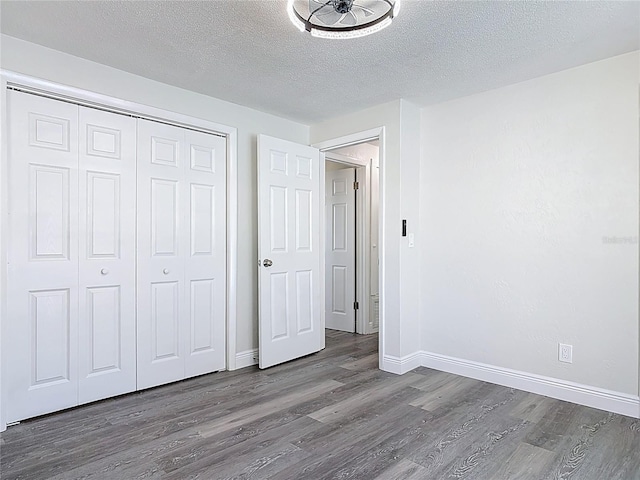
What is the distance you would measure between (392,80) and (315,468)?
2608mm

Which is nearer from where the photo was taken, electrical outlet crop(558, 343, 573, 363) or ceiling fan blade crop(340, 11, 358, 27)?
ceiling fan blade crop(340, 11, 358, 27)

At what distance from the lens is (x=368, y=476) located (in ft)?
6.26

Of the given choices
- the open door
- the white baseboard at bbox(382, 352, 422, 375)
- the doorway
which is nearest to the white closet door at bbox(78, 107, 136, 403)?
the open door

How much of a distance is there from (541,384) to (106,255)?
3.26 m

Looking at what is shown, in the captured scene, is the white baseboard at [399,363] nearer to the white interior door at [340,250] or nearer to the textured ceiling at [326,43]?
the white interior door at [340,250]


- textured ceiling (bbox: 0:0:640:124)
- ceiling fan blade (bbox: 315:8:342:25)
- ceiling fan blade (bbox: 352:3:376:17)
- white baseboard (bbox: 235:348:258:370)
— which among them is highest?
textured ceiling (bbox: 0:0:640:124)

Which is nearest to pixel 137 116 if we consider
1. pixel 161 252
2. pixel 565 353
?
pixel 161 252

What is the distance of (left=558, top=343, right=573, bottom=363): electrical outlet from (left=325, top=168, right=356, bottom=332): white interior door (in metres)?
2.52

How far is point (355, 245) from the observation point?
502 cm

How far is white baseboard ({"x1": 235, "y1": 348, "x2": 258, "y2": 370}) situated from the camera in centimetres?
357

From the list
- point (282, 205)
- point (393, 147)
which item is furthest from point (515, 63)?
point (282, 205)

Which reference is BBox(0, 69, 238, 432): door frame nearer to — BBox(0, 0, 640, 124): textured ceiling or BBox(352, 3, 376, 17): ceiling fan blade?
BBox(0, 0, 640, 124): textured ceiling

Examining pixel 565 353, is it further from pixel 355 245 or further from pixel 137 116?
pixel 137 116

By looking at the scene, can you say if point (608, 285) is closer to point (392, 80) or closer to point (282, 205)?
point (392, 80)
